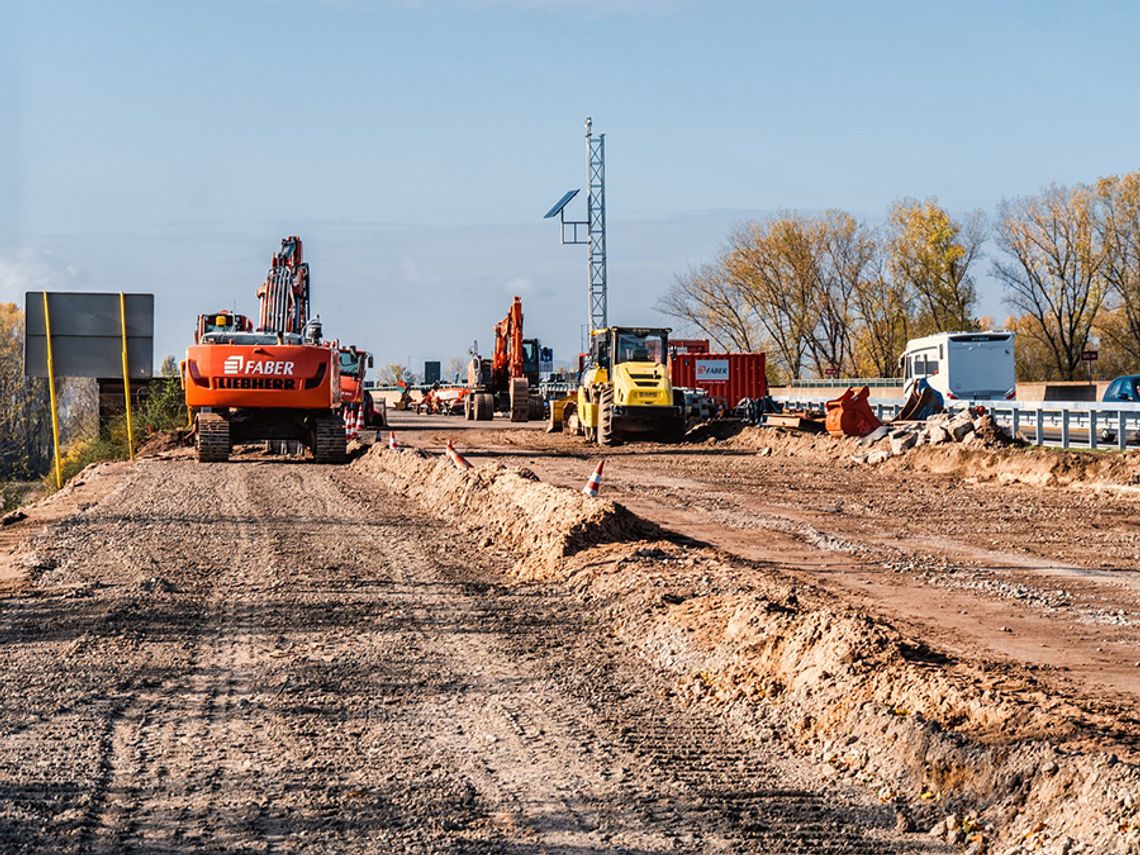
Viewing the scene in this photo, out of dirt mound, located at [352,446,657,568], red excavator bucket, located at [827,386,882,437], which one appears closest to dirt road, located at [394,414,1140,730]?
dirt mound, located at [352,446,657,568]

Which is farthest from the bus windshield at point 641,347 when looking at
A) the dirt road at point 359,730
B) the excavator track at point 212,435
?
the dirt road at point 359,730

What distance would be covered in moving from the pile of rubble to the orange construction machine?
25.8 meters

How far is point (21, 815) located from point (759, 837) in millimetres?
2980

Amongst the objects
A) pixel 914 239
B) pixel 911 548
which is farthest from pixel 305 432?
pixel 914 239

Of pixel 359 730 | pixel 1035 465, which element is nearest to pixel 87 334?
pixel 1035 465

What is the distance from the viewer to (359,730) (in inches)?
274

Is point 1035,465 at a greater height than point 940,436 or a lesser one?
lesser

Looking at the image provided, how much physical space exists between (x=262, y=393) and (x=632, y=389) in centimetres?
1000

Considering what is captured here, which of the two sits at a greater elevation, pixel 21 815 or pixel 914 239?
pixel 914 239

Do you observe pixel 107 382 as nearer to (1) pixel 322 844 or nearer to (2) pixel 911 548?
(2) pixel 911 548

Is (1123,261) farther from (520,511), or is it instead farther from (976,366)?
(520,511)

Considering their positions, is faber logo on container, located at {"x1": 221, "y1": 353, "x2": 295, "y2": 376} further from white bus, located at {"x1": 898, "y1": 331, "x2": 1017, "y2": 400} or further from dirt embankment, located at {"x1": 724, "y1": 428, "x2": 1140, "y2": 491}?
white bus, located at {"x1": 898, "y1": 331, "x2": 1017, "y2": 400}

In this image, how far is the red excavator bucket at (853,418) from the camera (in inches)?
1221

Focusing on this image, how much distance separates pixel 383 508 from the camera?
18.5 meters
